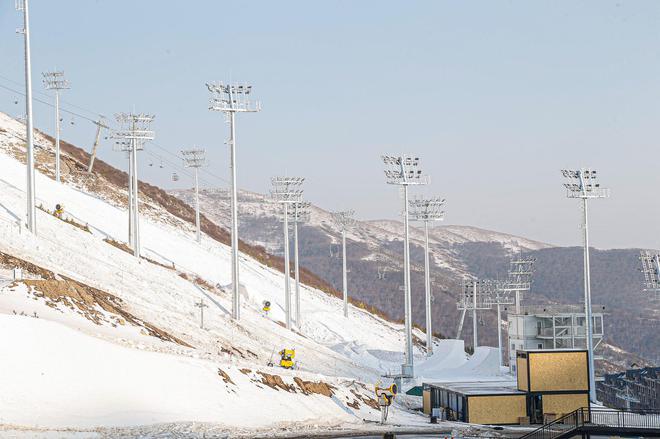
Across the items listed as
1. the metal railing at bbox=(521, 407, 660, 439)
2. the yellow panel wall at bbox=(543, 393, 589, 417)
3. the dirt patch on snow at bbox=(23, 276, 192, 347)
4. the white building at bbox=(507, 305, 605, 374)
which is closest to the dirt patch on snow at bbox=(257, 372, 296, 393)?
the dirt patch on snow at bbox=(23, 276, 192, 347)

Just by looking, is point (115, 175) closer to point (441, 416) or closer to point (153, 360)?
point (441, 416)

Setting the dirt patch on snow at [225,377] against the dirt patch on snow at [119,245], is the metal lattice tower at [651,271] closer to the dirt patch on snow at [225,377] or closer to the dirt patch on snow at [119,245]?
the dirt patch on snow at [119,245]

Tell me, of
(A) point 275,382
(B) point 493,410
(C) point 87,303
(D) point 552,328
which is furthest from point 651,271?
(C) point 87,303

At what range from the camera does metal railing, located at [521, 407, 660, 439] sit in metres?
44.6

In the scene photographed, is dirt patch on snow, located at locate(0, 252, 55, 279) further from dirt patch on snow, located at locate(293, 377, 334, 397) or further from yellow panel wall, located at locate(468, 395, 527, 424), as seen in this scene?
yellow panel wall, located at locate(468, 395, 527, 424)

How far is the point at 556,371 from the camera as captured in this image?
2276 inches

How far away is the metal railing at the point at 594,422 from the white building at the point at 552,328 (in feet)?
82.8

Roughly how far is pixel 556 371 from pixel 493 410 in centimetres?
474

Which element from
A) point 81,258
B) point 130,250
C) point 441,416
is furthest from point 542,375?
point 130,250

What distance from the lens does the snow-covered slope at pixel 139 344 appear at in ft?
117

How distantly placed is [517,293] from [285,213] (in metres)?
24.7

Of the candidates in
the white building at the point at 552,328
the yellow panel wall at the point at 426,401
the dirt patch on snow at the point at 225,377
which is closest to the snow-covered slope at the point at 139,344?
the dirt patch on snow at the point at 225,377

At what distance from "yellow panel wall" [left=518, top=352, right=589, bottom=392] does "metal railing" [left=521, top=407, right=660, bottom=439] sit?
3.65 m

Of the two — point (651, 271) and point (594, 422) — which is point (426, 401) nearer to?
point (594, 422)
